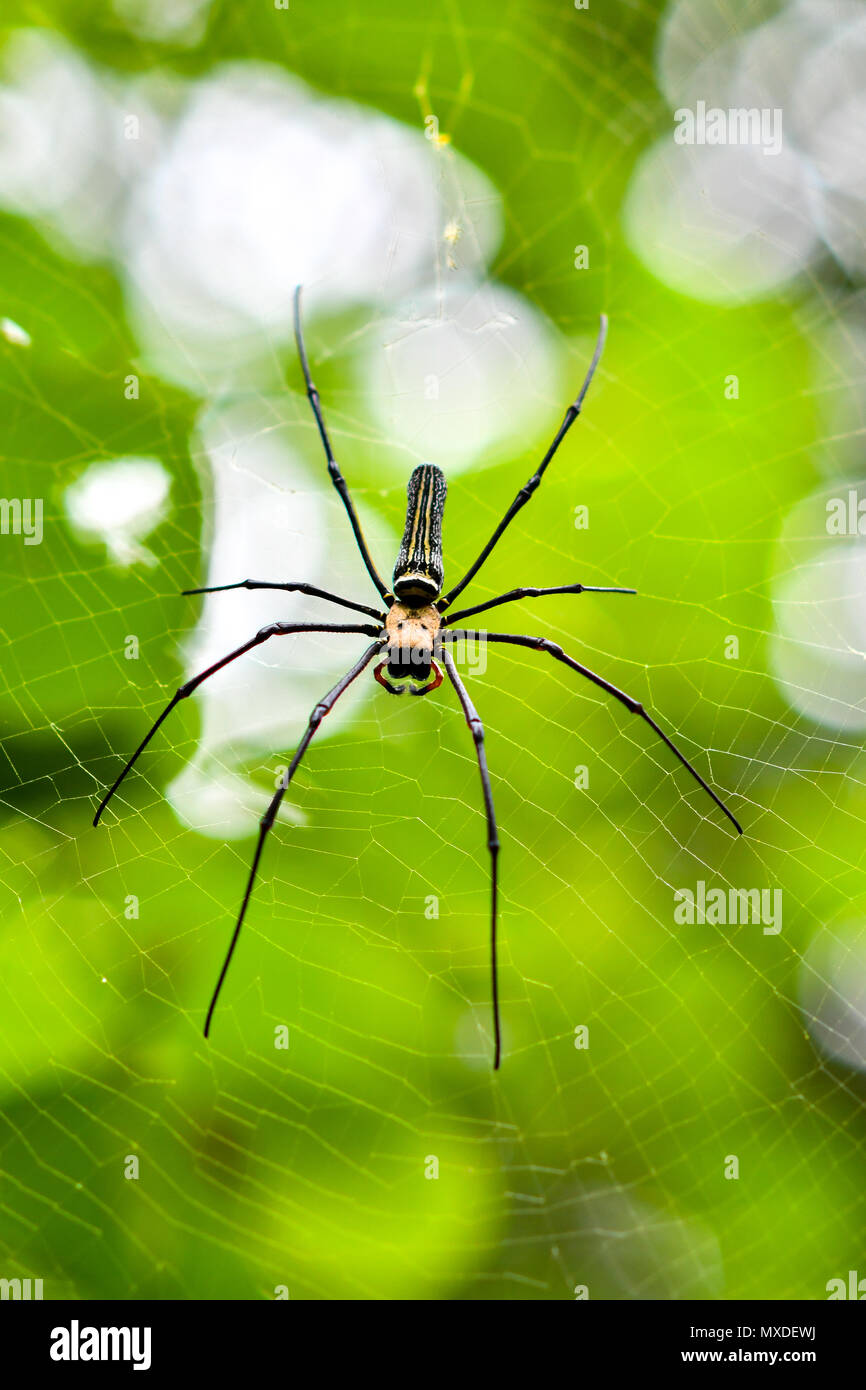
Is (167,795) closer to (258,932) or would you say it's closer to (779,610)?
(258,932)

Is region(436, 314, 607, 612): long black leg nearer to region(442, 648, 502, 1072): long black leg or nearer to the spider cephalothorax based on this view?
the spider cephalothorax
